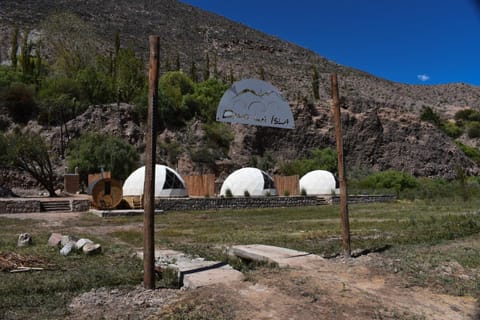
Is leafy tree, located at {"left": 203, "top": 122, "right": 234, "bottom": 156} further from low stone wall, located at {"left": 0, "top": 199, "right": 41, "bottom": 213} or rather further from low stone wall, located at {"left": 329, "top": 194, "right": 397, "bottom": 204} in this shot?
low stone wall, located at {"left": 0, "top": 199, "right": 41, "bottom": 213}

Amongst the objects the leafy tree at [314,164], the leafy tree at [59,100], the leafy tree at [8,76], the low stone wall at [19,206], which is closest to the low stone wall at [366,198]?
the leafy tree at [314,164]

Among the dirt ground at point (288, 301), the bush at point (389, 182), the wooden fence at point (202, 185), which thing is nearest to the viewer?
the dirt ground at point (288, 301)

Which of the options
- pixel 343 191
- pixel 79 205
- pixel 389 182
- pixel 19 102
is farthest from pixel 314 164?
pixel 343 191

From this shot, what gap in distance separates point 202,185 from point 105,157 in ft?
29.5

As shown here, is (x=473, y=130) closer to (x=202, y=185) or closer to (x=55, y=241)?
(x=202, y=185)

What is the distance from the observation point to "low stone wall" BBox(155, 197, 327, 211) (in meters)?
22.4

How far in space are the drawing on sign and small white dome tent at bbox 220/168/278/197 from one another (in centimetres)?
375

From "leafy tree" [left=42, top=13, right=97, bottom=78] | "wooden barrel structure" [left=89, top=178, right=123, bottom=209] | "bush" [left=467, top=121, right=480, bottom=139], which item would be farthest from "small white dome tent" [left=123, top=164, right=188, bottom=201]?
"bush" [left=467, top=121, right=480, bottom=139]

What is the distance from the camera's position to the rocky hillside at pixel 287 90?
48562mm

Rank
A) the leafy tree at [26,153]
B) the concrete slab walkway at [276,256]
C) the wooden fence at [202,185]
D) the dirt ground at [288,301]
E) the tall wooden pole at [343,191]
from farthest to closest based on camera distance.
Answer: the wooden fence at [202,185] < the leafy tree at [26,153] < the tall wooden pole at [343,191] < the concrete slab walkway at [276,256] < the dirt ground at [288,301]

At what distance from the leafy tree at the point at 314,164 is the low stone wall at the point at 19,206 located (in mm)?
25767

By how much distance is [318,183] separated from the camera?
33812 millimetres

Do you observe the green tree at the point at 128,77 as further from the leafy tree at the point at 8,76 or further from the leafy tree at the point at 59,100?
the leafy tree at the point at 8,76

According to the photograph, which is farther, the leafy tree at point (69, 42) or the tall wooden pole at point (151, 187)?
the leafy tree at point (69, 42)
